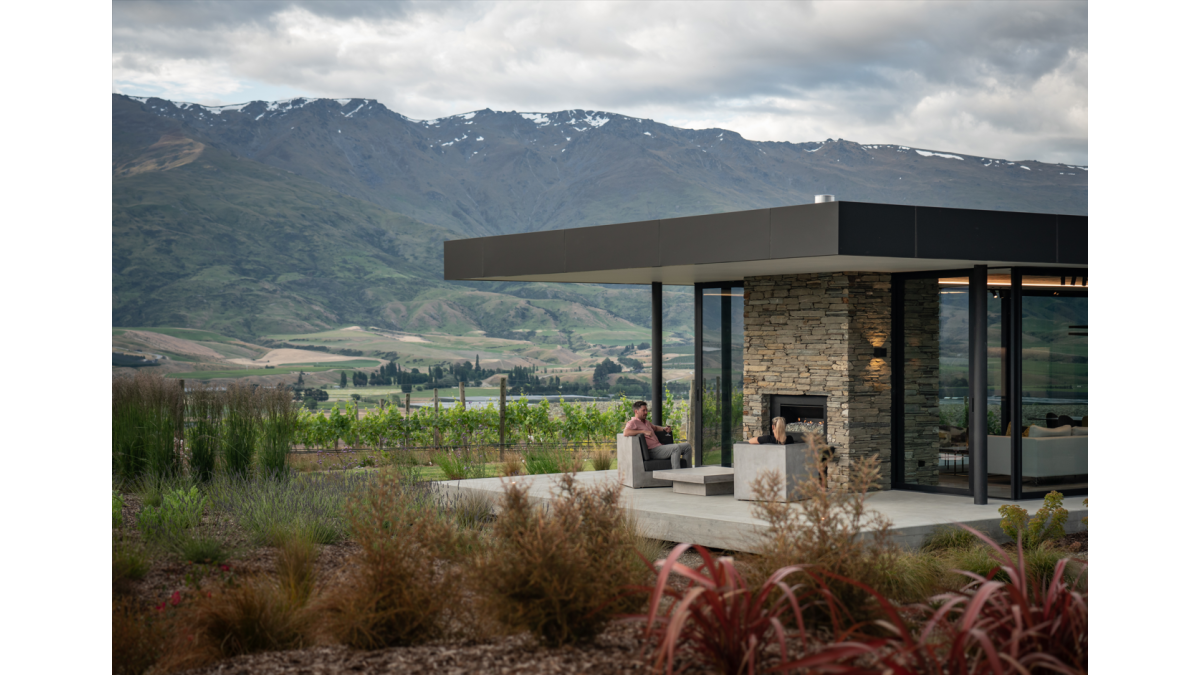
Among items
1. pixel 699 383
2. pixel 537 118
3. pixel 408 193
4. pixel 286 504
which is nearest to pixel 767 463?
pixel 699 383

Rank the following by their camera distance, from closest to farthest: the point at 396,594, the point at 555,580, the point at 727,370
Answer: the point at 555,580
the point at 396,594
the point at 727,370

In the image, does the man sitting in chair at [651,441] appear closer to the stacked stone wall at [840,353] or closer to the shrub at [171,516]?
the stacked stone wall at [840,353]

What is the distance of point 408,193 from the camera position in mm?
155750

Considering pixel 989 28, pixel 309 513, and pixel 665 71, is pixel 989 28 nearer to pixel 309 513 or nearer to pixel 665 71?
pixel 665 71

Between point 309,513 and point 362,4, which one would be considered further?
point 362,4

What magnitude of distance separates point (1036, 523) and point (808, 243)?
2.93 metres

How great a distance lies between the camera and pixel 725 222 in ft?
29.4

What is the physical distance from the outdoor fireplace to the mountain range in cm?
8568

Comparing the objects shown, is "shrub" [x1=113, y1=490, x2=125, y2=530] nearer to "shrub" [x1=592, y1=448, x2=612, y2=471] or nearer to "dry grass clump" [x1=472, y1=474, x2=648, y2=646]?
"dry grass clump" [x1=472, y1=474, x2=648, y2=646]

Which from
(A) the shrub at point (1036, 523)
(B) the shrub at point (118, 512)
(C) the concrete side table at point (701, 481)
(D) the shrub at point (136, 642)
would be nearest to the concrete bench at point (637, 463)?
(C) the concrete side table at point (701, 481)

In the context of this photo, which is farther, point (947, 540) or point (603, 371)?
point (603, 371)

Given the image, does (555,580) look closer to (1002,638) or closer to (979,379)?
(1002,638)
